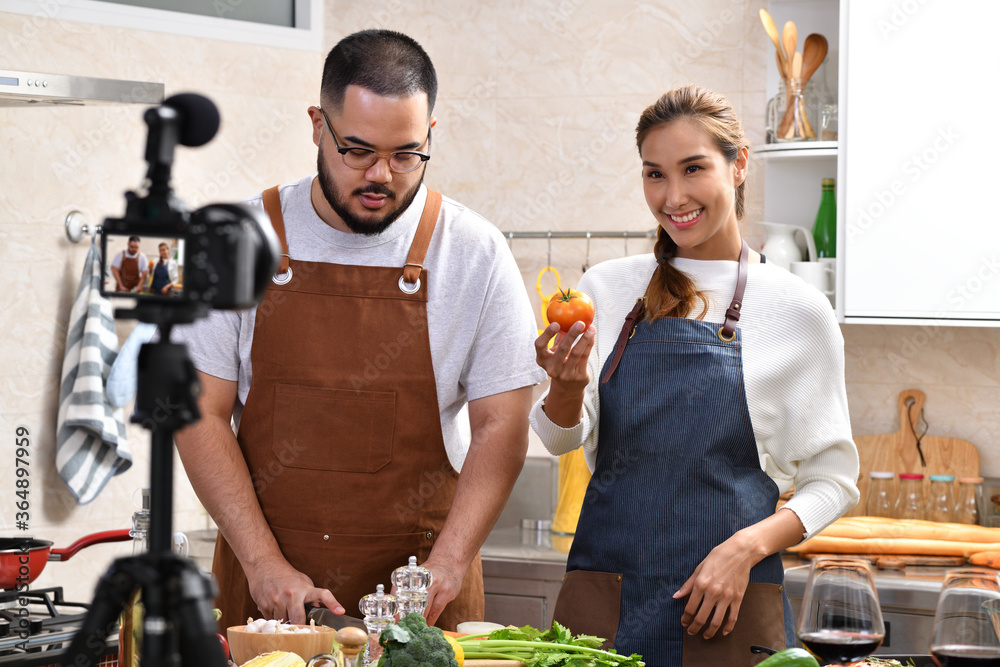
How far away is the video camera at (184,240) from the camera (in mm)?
579

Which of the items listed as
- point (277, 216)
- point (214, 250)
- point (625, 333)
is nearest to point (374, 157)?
point (277, 216)

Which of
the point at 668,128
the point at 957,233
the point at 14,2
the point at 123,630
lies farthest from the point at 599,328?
the point at 14,2

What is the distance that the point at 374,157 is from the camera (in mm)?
1526

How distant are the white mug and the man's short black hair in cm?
134

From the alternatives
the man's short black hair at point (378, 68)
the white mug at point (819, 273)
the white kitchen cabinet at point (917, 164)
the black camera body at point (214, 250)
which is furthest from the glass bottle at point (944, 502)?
the black camera body at point (214, 250)

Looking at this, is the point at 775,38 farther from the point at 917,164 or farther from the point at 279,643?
the point at 279,643

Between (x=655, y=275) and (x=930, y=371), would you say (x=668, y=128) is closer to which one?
(x=655, y=275)

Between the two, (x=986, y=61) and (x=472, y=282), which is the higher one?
(x=986, y=61)

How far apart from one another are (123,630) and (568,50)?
228 cm

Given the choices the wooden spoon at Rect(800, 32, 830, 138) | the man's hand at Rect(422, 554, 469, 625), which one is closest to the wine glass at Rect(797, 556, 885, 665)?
the man's hand at Rect(422, 554, 469, 625)

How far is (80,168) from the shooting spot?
2.63m

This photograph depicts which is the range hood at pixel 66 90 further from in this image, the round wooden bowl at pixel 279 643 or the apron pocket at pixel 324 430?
the round wooden bowl at pixel 279 643

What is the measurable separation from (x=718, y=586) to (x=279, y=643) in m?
0.62

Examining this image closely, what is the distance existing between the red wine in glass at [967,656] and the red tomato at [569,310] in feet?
2.08
